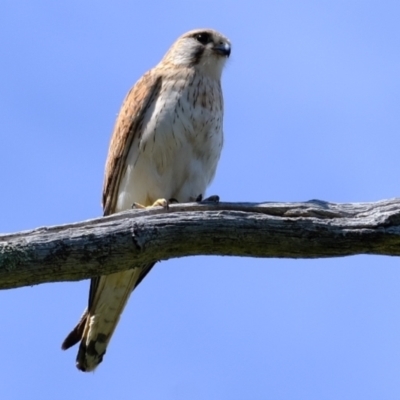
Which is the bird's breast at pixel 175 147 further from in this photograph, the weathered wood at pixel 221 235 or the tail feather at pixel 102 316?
the weathered wood at pixel 221 235

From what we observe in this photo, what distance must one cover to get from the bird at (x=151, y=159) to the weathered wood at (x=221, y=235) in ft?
4.38

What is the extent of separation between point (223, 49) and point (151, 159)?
4.69 feet

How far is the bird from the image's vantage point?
19.3 ft

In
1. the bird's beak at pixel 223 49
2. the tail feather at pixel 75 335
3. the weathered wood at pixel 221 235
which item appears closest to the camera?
the weathered wood at pixel 221 235

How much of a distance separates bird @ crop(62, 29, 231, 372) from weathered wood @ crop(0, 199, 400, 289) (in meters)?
1.34

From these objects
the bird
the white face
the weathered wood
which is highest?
the white face

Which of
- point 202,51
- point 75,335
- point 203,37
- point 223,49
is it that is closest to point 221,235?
point 75,335

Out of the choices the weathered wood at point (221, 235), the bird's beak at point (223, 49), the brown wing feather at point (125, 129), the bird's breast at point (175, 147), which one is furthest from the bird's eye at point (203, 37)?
the weathered wood at point (221, 235)

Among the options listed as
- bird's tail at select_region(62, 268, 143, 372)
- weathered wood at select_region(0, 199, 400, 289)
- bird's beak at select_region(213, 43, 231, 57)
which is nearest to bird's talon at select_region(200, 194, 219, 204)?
weathered wood at select_region(0, 199, 400, 289)

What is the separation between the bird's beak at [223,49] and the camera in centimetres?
686

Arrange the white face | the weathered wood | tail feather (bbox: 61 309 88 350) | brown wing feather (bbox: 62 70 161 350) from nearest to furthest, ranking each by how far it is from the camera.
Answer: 1. the weathered wood
2. tail feather (bbox: 61 309 88 350)
3. brown wing feather (bbox: 62 70 161 350)
4. the white face

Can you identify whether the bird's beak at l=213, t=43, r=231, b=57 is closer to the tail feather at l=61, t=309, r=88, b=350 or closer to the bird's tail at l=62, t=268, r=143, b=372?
the bird's tail at l=62, t=268, r=143, b=372

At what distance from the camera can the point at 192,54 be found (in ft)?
22.0

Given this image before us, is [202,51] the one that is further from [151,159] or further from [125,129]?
[151,159]
